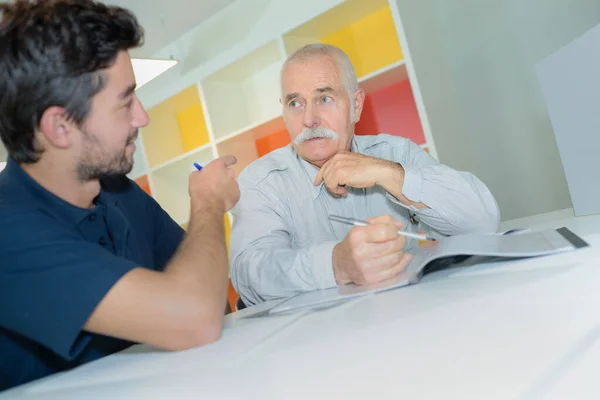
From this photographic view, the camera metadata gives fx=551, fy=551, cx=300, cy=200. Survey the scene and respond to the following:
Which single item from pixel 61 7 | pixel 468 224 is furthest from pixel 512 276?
pixel 61 7

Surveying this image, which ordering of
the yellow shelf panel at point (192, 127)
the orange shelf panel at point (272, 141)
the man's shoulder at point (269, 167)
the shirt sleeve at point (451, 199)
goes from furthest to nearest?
the yellow shelf panel at point (192, 127), the orange shelf panel at point (272, 141), the man's shoulder at point (269, 167), the shirt sleeve at point (451, 199)

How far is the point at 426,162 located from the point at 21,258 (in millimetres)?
1143

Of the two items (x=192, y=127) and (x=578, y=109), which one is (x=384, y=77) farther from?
(x=192, y=127)

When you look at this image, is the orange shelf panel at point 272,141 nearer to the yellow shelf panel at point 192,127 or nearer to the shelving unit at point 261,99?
the shelving unit at point 261,99

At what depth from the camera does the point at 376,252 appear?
0.94 metres

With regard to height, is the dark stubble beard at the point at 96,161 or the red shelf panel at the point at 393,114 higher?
the red shelf panel at the point at 393,114

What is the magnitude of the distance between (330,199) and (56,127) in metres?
0.75

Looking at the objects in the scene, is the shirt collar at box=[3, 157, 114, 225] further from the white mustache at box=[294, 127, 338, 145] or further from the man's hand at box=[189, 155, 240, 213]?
the white mustache at box=[294, 127, 338, 145]

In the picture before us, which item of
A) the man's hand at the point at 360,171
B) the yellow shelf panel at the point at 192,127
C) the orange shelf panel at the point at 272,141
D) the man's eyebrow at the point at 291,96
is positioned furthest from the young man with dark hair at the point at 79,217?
the yellow shelf panel at the point at 192,127

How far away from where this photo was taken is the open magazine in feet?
2.51

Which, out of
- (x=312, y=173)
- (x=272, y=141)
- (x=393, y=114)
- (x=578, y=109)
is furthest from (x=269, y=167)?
(x=272, y=141)

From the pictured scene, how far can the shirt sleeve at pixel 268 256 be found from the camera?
106 centimetres

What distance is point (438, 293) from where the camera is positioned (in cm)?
68

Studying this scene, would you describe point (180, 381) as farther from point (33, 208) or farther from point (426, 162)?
point (426, 162)
